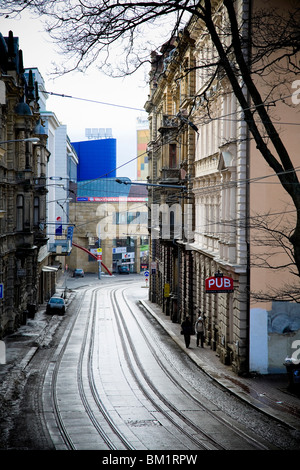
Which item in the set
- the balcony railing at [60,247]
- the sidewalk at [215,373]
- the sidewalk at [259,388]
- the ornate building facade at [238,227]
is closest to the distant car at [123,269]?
the balcony railing at [60,247]

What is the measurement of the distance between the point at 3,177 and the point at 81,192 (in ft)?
240

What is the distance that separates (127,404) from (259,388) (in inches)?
197

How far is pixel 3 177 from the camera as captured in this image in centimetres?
3525

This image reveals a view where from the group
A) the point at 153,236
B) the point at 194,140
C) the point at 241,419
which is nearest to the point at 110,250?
the point at 153,236

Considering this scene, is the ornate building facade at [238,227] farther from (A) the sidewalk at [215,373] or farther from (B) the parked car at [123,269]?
(B) the parked car at [123,269]

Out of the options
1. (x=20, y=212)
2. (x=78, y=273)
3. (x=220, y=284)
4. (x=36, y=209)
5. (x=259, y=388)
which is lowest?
(x=78, y=273)

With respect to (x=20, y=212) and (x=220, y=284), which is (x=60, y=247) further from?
(x=220, y=284)

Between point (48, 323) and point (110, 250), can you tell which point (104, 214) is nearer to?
point (110, 250)

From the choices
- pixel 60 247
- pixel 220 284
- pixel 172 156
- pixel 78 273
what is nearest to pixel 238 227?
pixel 220 284

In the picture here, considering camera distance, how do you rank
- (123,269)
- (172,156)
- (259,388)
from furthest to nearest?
(123,269), (172,156), (259,388)

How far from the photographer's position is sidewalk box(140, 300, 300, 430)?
18.9 meters

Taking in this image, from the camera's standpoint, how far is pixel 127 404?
2031 cm

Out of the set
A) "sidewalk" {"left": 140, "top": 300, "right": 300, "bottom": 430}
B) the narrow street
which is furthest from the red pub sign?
the narrow street

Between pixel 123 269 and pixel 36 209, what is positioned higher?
pixel 36 209
